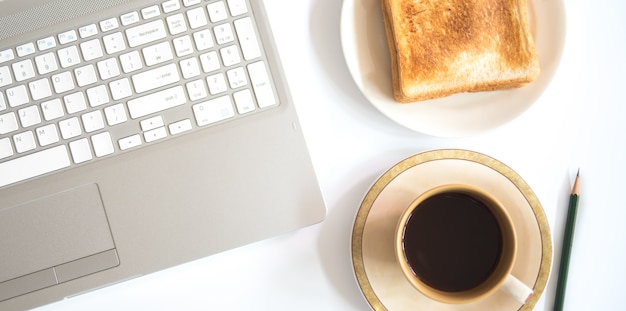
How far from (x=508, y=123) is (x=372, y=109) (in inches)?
Answer: 6.8

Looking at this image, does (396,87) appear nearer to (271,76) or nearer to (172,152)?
(271,76)

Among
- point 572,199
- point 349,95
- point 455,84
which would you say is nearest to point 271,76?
point 349,95

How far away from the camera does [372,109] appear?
2.42 feet

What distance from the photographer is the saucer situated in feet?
2.30

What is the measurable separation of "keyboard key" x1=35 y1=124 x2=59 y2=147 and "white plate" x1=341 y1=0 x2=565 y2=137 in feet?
1.19

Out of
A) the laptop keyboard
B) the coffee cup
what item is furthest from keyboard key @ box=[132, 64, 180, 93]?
the coffee cup

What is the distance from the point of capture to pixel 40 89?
655mm

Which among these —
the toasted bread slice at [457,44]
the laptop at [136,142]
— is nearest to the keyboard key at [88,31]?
the laptop at [136,142]

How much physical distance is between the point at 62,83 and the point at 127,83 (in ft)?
0.25

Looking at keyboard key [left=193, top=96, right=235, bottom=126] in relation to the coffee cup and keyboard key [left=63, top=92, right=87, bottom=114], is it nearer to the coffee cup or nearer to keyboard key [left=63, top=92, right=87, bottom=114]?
keyboard key [left=63, top=92, right=87, bottom=114]

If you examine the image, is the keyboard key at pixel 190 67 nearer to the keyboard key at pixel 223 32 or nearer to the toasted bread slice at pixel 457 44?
the keyboard key at pixel 223 32

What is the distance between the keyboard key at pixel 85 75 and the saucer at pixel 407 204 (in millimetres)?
361

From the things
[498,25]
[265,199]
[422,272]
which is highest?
[498,25]

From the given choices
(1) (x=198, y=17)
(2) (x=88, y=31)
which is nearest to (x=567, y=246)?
(1) (x=198, y=17)
